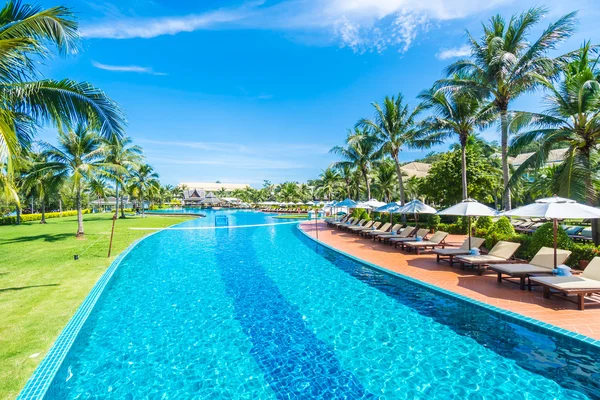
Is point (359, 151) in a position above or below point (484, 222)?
above

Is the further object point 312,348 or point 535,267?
point 535,267

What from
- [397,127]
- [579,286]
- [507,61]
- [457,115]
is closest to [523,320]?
[579,286]

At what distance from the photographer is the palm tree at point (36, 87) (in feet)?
15.4

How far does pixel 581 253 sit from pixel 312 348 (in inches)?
326

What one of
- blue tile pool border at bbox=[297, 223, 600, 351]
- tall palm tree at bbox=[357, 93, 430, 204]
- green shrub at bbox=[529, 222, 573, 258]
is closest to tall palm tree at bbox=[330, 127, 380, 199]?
tall palm tree at bbox=[357, 93, 430, 204]

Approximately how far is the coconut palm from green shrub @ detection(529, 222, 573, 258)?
1.26 metres

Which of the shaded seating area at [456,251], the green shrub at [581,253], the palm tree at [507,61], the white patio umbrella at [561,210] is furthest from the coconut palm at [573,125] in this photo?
the shaded seating area at [456,251]

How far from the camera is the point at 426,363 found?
443 cm

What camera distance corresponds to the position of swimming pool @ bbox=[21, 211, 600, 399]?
3.94 meters

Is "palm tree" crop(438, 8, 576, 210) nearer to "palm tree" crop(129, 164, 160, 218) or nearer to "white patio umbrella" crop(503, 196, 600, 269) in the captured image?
"white patio umbrella" crop(503, 196, 600, 269)

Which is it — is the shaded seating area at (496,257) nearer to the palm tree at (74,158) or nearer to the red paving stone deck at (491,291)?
the red paving stone deck at (491,291)

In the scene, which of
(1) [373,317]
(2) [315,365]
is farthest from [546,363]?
(2) [315,365]

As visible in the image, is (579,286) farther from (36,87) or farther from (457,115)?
(457,115)

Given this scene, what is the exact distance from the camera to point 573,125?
29.9 ft
